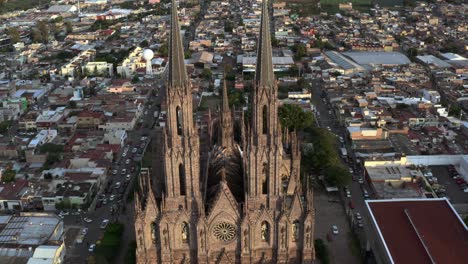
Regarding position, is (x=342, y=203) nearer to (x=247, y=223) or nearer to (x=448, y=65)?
(x=247, y=223)

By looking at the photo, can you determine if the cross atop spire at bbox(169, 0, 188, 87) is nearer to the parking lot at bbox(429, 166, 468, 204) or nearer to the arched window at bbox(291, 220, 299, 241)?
the arched window at bbox(291, 220, 299, 241)

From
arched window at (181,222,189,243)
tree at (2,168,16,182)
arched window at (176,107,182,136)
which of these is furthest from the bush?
tree at (2,168,16,182)

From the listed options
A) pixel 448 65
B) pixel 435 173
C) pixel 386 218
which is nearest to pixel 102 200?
pixel 386 218

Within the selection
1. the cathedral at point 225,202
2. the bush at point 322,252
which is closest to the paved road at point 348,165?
the bush at point 322,252

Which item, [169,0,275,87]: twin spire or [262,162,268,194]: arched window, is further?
[262,162,268,194]: arched window

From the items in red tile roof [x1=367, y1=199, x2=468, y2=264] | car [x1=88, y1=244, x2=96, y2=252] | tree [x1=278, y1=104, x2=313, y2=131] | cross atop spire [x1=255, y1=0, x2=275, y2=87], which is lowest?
car [x1=88, y1=244, x2=96, y2=252]
